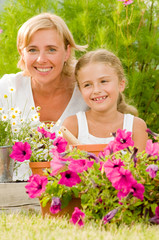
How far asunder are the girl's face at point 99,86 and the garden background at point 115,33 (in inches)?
40.1

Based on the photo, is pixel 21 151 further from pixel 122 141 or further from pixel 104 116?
pixel 104 116

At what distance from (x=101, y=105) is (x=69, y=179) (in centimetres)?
124

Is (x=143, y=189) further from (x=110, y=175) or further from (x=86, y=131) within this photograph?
(x=86, y=131)

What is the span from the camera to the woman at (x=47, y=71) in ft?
10.4

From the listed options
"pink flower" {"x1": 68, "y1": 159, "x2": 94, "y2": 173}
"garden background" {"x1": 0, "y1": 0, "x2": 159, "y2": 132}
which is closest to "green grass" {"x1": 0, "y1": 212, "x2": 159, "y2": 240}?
"pink flower" {"x1": 68, "y1": 159, "x2": 94, "y2": 173}

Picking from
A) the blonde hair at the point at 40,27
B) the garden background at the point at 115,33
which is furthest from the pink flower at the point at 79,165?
the garden background at the point at 115,33

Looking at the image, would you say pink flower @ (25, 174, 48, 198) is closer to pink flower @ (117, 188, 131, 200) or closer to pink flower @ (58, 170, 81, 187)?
pink flower @ (58, 170, 81, 187)

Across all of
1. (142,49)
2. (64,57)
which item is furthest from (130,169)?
(142,49)

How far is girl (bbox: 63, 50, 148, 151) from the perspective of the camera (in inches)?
112

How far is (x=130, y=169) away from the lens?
5.46 feet

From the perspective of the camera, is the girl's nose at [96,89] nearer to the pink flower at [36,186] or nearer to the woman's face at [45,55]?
the woman's face at [45,55]

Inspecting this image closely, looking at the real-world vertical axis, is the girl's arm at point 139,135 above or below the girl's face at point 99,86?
below

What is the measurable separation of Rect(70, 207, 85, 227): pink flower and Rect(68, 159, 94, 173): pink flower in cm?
16

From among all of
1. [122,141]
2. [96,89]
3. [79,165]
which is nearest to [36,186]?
[79,165]
